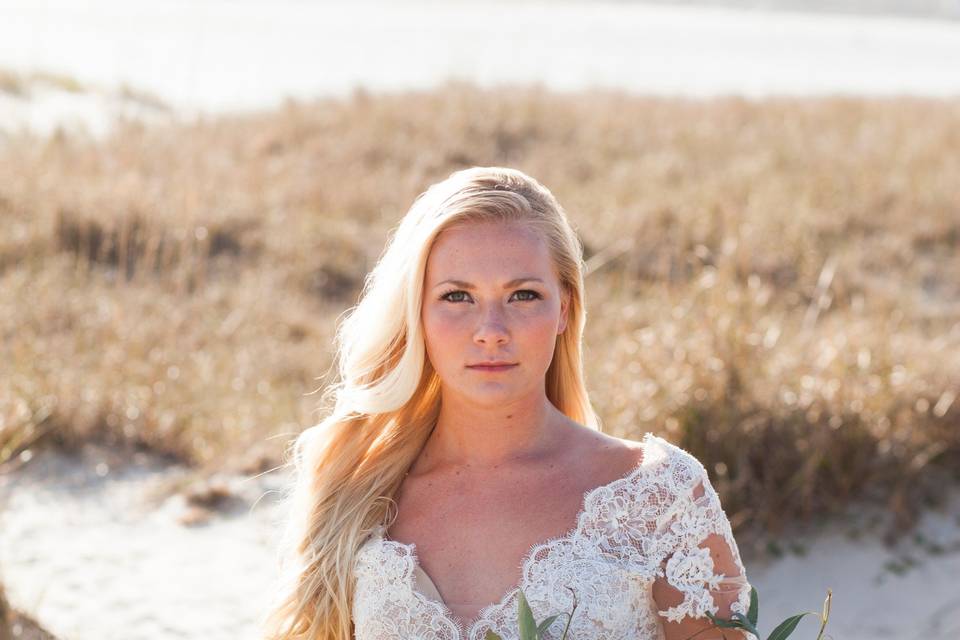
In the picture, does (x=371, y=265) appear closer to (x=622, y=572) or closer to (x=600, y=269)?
(x=600, y=269)

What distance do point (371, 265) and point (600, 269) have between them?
5.52 ft

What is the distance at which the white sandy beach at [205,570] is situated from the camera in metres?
4.68

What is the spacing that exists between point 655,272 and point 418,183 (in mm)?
2957

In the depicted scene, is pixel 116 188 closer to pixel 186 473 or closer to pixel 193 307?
pixel 193 307

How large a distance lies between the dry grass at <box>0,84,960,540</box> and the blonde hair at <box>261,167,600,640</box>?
1.74 meters

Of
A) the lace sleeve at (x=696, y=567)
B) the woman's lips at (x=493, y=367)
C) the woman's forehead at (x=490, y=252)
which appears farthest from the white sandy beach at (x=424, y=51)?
the lace sleeve at (x=696, y=567)

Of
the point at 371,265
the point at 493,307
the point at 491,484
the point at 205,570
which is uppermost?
the point at 493,307

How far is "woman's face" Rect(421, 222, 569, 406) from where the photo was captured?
2312mm

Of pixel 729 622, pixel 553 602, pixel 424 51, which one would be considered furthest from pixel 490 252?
pixel 424 51

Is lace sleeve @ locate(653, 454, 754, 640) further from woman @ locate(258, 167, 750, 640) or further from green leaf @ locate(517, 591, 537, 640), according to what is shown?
green leaf @ locate(517, 591, 537, 640)

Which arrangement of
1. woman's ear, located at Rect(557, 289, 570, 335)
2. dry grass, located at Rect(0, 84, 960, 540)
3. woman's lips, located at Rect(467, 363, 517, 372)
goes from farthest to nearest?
dry grass, located at Rect(0, 84, 960, 540) → woman's ear, located at Rect(557, 289, 570, 335) → woman's lips, located at Rect(467, 363, 517, 372)

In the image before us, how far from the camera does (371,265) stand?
29.1 ft

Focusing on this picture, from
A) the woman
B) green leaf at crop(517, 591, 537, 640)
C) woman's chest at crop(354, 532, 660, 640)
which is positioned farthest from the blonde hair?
green leaf at crop(517, 591, 537, 640)

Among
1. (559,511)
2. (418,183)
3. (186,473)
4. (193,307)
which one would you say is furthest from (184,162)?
(559,511)
